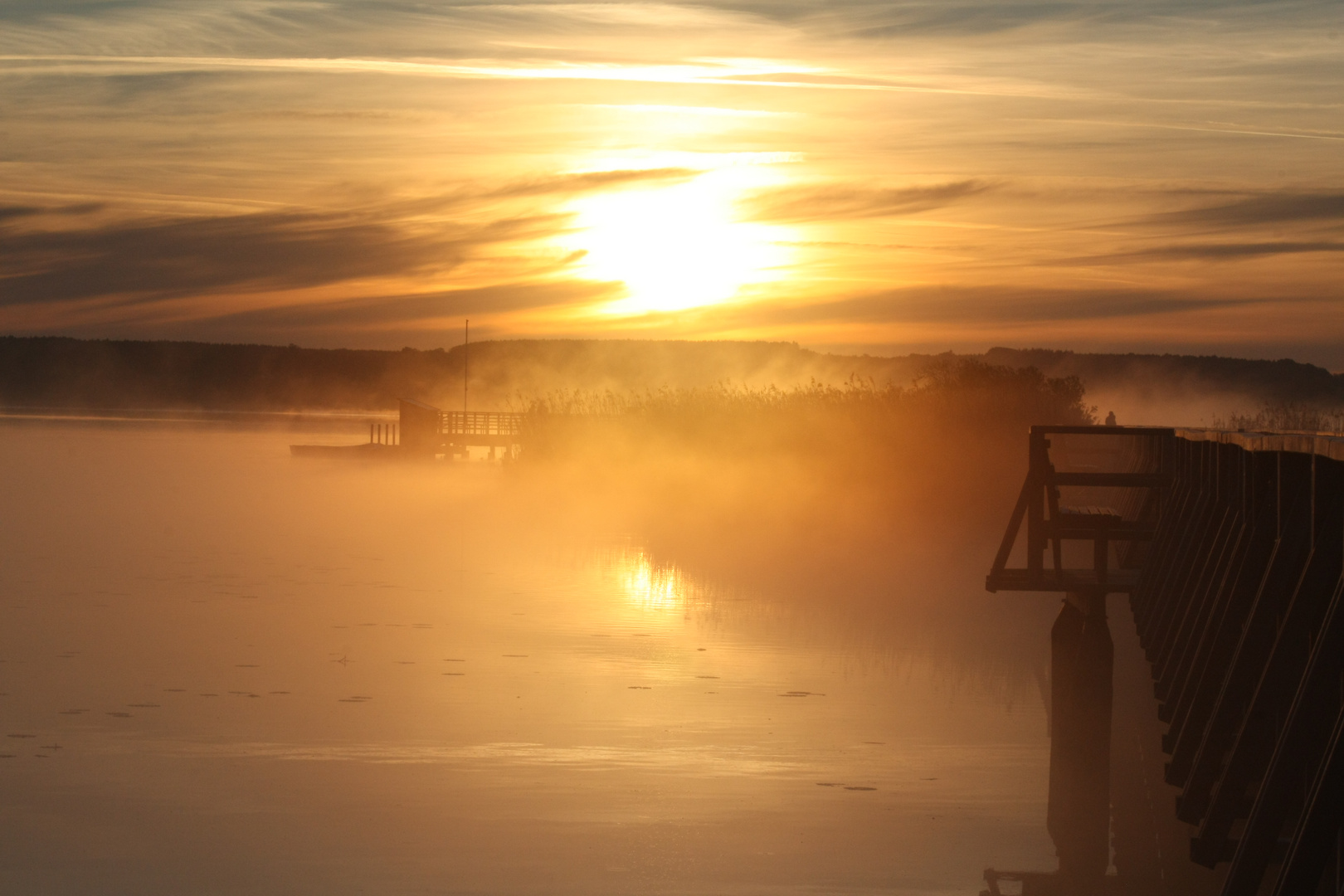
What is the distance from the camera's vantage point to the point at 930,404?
3050cm

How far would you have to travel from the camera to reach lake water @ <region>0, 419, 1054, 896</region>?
9016 mm

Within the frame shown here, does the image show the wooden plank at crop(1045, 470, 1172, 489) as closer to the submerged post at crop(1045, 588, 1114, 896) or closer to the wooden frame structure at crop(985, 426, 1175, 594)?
the wooden frame structure at crop(985, 426, 1175, 594)

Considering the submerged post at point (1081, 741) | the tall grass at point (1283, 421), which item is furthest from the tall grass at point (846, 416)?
the submerged post at point (1081, 741)

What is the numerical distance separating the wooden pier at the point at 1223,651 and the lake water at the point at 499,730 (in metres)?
0.75

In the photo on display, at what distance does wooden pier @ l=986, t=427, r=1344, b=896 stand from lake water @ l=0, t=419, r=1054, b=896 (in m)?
0.75

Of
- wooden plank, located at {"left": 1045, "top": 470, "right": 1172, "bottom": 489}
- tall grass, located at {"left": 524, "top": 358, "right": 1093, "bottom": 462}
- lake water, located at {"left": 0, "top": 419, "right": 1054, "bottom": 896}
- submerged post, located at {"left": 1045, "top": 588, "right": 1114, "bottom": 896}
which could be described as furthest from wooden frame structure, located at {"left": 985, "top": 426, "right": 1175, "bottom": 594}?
tall grass, located at {"left": 524, "top": 358, "right": 1093, "bottom": 462}

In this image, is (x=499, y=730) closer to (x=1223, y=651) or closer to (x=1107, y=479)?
(x=1107, y=479)

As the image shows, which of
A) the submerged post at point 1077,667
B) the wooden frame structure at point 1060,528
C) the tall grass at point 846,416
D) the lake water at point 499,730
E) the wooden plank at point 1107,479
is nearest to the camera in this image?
the lake water at point 499,730

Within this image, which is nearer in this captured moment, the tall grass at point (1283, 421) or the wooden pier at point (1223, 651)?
the wooden pier at point (1223, 651)

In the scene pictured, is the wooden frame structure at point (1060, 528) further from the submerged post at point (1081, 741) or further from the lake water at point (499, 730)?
the lake water at point (499, 730)

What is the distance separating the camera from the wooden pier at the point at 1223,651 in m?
5.46

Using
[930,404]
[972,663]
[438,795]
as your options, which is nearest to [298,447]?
[930,404]

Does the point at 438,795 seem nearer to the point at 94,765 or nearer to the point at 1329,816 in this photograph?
the point at 94,765

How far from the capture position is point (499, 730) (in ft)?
40.2
